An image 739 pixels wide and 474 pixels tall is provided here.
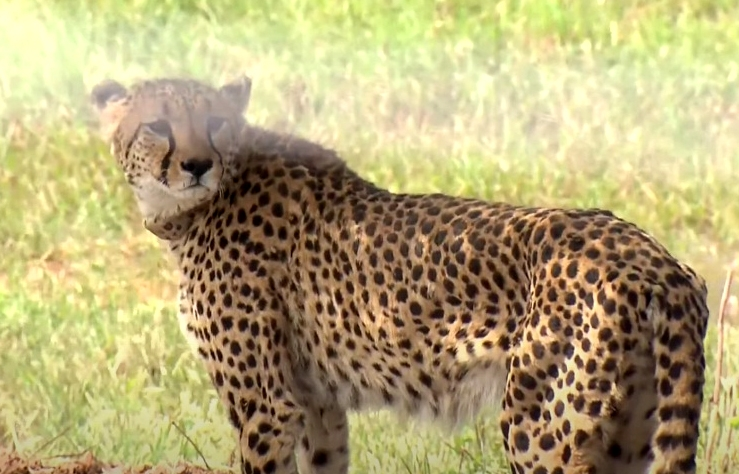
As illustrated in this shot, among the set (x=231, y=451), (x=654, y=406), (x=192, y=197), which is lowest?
(x=231, y=451)

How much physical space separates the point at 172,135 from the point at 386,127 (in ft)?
1.74

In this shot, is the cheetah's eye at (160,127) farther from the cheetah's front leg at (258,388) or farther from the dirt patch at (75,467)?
the dirt patch at (75,467)

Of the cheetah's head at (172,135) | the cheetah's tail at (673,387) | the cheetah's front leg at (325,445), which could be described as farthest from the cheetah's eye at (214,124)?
the cheetah's tail at (673,387)

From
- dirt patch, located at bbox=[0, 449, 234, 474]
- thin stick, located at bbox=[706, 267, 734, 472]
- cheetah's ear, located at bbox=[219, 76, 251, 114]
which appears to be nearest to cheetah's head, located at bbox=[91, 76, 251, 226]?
cheetah's ear, located at bbox=[219, 76, 251, 114]

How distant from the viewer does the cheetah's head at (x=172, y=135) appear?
Result: 270cm

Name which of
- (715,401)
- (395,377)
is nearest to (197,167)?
(395,377)

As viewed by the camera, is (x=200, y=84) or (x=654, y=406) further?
(x=200, y=84)

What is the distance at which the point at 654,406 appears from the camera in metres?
2.26

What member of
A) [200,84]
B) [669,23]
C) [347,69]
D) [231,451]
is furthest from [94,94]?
[669,23]

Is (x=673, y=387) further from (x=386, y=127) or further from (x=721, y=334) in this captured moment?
(x=386, y=127)

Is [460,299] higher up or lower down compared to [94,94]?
lower down

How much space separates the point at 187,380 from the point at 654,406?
115 cm

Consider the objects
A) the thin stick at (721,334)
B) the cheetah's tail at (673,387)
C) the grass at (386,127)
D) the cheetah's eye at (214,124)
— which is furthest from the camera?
the grass at (386,127)

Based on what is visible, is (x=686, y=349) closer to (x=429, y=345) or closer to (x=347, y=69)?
(x=429, y=345)
